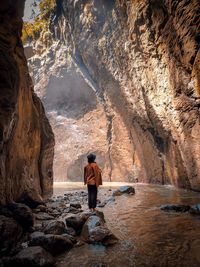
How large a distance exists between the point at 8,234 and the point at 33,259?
0.90 metres

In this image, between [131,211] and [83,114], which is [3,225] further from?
[83,114]

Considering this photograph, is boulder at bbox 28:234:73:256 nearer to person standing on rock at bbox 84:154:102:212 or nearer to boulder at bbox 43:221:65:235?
boulder at bbox 43:221:65:235

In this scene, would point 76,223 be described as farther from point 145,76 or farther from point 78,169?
point 78,169

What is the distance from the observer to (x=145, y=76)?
50.2 ft

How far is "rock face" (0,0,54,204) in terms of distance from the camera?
5.15m

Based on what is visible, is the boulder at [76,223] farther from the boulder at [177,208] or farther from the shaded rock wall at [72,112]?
the shaded rock wall at [72,112]

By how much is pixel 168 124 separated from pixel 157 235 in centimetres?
961

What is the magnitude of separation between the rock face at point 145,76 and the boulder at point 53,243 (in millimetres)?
7583

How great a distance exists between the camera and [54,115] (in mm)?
30484

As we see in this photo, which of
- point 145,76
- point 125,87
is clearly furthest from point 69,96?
point 145,76

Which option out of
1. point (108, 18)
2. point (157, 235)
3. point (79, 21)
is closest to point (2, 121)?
point (157, 235)

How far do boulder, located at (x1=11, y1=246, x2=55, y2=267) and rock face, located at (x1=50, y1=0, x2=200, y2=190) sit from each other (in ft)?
26.6

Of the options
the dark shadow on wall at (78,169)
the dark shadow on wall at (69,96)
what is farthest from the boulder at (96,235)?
the dark shadow on wall at (69,96)

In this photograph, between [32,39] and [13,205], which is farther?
[32,39]
